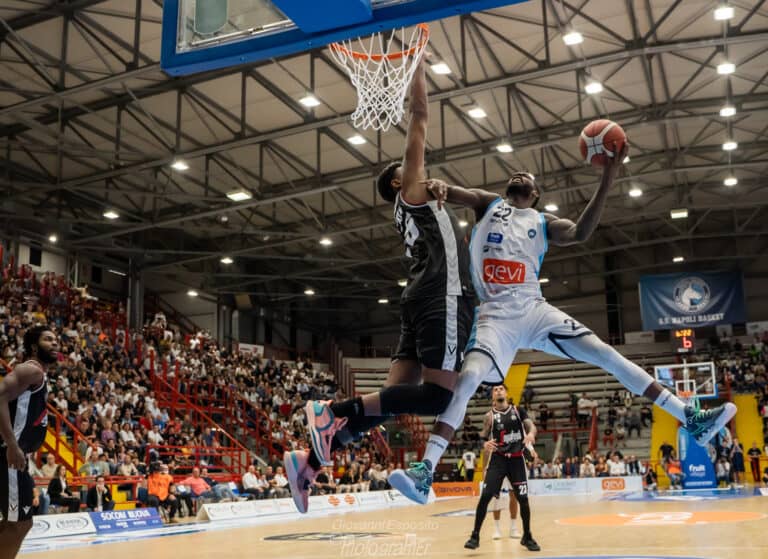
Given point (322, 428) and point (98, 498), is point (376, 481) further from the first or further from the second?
point (322, 428)

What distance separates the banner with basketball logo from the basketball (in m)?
29.7

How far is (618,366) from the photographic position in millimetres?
5004

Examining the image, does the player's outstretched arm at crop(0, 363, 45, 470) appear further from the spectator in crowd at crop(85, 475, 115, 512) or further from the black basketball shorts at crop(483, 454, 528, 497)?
the spectator in crowd at crop(85, 475, 115, 512)

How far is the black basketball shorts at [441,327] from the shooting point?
4828 millimetres

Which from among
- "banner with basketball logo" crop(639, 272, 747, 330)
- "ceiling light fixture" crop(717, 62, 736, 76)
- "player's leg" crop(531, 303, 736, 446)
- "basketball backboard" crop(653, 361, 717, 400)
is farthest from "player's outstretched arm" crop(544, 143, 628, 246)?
"banner with basketball logo" crop(639, 272, 747, 330)

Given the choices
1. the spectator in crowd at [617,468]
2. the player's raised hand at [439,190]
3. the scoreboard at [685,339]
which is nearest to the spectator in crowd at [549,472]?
the spectator in crowd at [617,468]

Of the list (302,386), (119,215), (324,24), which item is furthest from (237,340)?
(324,24)

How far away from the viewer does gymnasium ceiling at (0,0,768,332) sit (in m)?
17.2

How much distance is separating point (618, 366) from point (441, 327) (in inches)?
43.8

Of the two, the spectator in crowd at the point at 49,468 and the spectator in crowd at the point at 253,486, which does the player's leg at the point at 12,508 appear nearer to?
the spectator in crowd at the point at 49,468

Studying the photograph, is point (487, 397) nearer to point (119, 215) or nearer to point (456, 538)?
point (119, 215)

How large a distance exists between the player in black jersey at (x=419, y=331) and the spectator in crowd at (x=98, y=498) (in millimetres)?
11052

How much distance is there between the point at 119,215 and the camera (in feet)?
91.8

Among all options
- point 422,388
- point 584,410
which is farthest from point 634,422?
point 422,388
